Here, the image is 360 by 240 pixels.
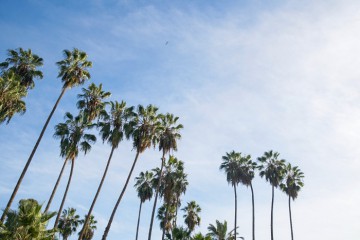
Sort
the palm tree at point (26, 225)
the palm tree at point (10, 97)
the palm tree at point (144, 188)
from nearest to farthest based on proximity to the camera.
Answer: the palm tree at point (26, 225) < the palm tree at point (10, 97) < the palm tree at point (144, 188)

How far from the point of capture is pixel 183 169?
163 feet

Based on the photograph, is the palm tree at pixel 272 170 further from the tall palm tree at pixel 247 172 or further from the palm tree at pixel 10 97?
the palm tree at pixel 10 97

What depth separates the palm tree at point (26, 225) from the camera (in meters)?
23.3

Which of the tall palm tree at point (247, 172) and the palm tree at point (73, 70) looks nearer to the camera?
the palm tree at point (73, 70)

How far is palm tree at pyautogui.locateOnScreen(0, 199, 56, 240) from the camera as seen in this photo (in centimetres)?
2334

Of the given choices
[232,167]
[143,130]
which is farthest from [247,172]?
[143,130]

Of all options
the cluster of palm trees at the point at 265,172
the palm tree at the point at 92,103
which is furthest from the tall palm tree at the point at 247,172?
the palm tree at the point at 92,103

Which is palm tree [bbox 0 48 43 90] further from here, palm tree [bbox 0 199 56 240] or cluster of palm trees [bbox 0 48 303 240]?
palm tree [bbox 0 199 56 240]

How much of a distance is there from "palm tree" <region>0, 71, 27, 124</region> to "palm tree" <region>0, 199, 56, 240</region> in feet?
45.7

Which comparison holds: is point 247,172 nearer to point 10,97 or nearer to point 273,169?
point 273,169

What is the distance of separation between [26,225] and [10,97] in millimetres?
16337

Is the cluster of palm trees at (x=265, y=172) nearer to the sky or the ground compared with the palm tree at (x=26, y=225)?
nearer to the sky

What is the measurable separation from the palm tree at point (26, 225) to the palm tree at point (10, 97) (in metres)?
13.9

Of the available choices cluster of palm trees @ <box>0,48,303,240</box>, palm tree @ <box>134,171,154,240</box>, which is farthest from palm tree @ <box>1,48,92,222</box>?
palm tree @ <box>134,171,154,240</box>
